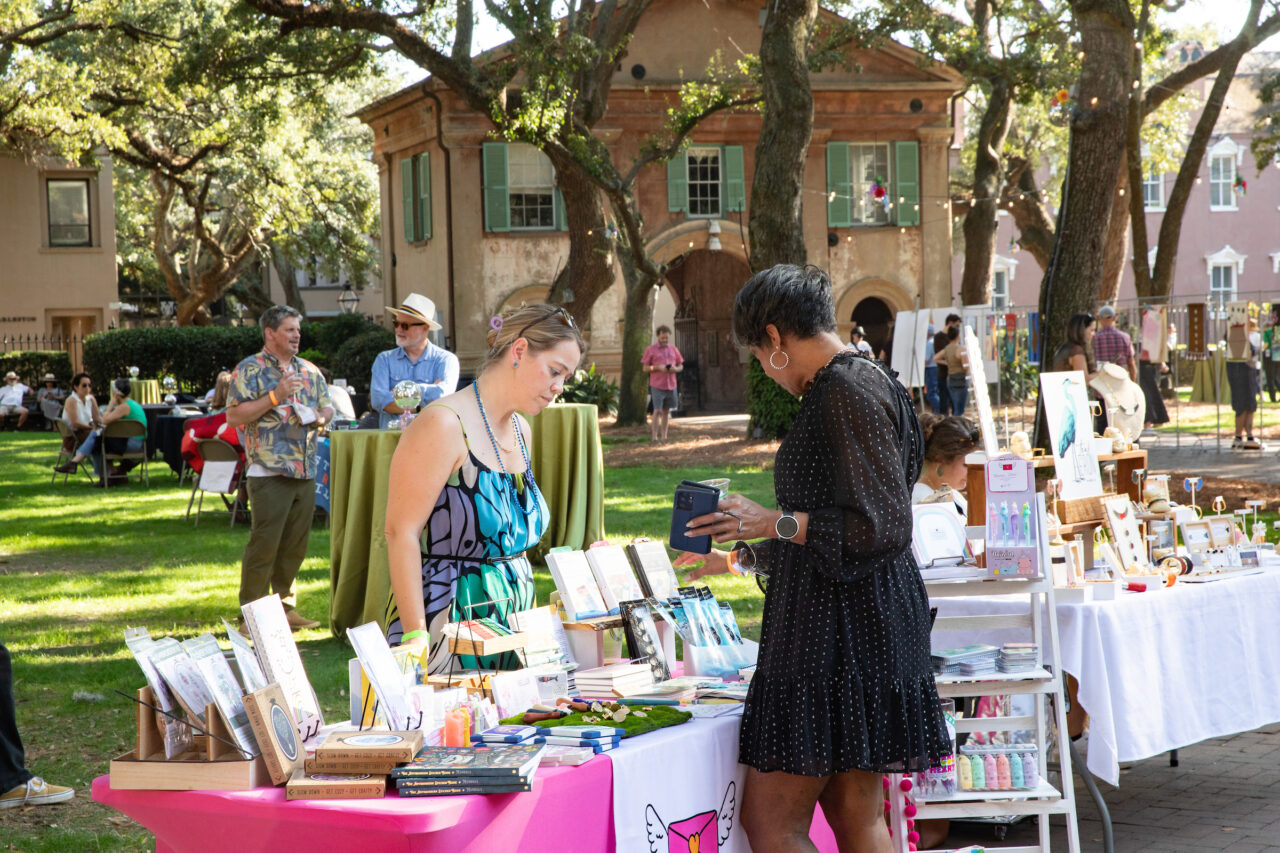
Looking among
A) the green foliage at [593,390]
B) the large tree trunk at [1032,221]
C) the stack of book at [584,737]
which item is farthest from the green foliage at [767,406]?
the stack of book at [584,737]

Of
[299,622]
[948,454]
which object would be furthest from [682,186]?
[948,454]

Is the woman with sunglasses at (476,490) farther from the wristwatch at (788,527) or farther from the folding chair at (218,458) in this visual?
the folding chair at (218,458)

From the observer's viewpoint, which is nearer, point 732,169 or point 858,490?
point 858,490

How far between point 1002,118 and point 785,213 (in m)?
10.8

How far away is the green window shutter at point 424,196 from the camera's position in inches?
1044

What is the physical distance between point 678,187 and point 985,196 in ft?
20.0

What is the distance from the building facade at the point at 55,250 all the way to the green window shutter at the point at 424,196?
34.6 ft

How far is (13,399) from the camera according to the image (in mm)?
27703

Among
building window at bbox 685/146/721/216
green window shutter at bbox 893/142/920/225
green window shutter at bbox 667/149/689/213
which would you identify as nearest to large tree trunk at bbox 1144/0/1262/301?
green window shutter at bbox 893/142/920/225

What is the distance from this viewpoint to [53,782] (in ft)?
17.0

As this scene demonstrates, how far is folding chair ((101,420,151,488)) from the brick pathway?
13132 mm

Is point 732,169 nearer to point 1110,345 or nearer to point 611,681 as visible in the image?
point 1110,345

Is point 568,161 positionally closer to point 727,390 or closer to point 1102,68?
point 1102,68

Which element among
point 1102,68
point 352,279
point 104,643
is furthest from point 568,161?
point 352,279
